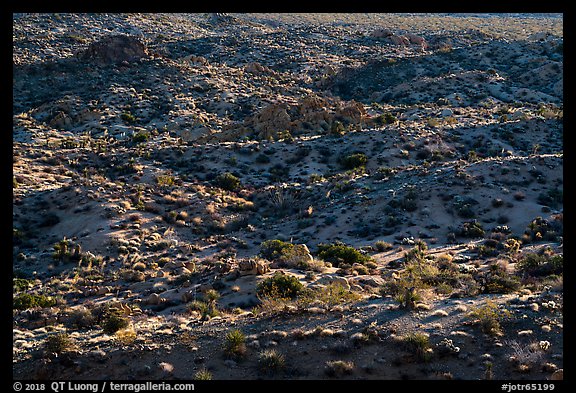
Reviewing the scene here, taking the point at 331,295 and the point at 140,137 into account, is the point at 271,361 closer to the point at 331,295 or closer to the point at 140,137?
the point at 331,295

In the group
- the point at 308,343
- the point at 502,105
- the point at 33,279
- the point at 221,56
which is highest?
the point at 221,56

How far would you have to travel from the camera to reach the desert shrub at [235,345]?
30.4 ft

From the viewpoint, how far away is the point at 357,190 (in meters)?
24.6

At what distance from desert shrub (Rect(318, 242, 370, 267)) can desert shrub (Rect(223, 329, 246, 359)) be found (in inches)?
276

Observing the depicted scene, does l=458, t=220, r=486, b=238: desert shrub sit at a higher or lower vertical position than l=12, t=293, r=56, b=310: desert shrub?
higher

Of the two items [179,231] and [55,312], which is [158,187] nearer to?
[179,231]

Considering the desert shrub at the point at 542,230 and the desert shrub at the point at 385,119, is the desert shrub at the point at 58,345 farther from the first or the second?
the desert shrub at the point at 385,119

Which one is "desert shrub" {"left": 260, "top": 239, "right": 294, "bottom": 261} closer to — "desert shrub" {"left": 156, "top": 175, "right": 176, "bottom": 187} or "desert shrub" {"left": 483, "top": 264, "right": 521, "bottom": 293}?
"desert shrub" {"left": 483, "top": 264, "right": 521, "bottom": 293}

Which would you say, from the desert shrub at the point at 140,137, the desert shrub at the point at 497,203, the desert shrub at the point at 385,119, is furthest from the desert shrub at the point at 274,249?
the desert shrub at the point at 385,119

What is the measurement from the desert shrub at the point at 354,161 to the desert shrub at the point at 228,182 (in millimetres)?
7329

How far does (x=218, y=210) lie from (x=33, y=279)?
9.36 meters

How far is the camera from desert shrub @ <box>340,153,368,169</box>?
29.2m

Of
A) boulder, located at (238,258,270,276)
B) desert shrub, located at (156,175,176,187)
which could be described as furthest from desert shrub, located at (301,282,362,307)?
desert shrub, located at (156,175,176,187)
